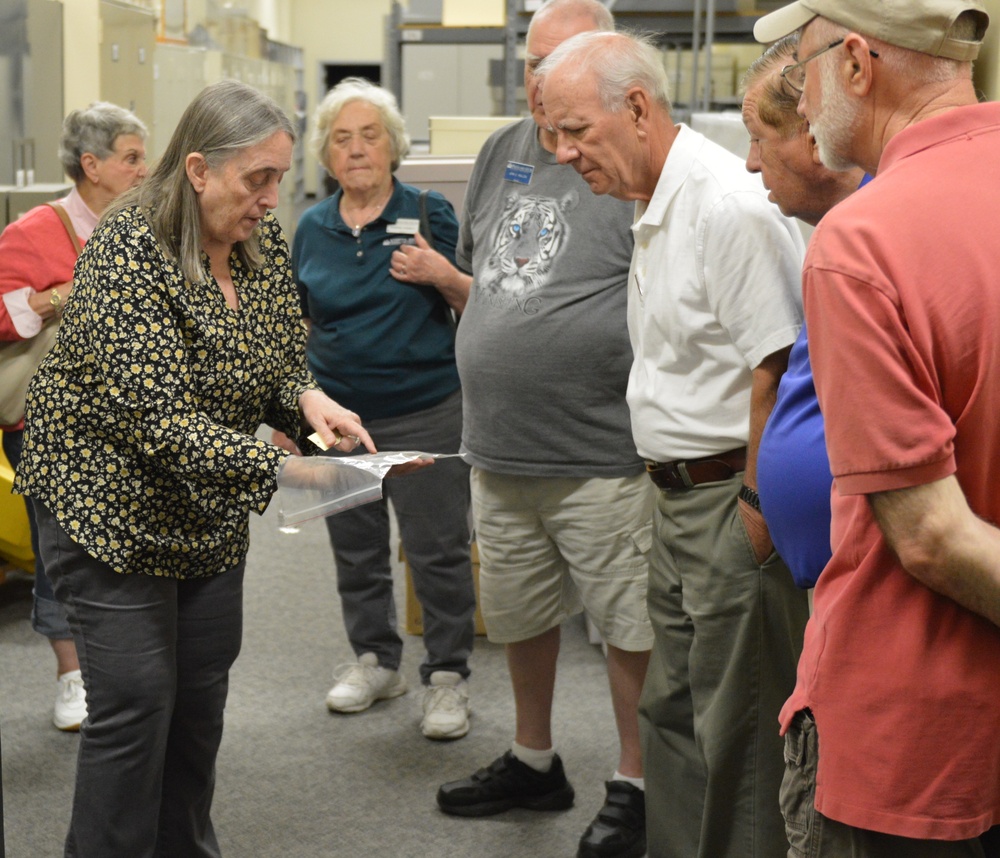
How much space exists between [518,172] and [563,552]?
803 millimetres

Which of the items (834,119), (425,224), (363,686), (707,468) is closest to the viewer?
(834,119)

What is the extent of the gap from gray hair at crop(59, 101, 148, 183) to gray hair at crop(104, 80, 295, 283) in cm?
136

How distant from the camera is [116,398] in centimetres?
169

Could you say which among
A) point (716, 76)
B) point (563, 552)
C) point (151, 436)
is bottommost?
point (563, 552)

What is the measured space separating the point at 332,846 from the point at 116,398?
4.08 ft

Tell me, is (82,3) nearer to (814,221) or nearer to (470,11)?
(470,11)

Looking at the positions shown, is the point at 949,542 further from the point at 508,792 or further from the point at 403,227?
the point at 403,227

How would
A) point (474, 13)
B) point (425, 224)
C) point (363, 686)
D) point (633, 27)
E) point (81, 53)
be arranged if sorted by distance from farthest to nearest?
1. point (81, 53)
2. point (474, 13)
3. point (633, 27)
4. point (363, 686)
5. point (425, 224)

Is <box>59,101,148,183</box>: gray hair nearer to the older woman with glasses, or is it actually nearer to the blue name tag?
the older woman with glasses

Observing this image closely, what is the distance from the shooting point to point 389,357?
113 inches

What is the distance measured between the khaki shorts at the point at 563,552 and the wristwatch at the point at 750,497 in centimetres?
52

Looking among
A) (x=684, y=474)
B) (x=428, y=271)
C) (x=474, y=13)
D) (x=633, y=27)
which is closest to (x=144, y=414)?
(x=684, y=474)

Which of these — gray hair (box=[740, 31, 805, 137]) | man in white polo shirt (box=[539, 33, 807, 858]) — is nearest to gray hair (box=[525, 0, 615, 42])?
Answer: man in white polo shirt (box=[539, 33, 807, 858])

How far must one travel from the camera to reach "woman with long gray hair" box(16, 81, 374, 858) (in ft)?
5.56
